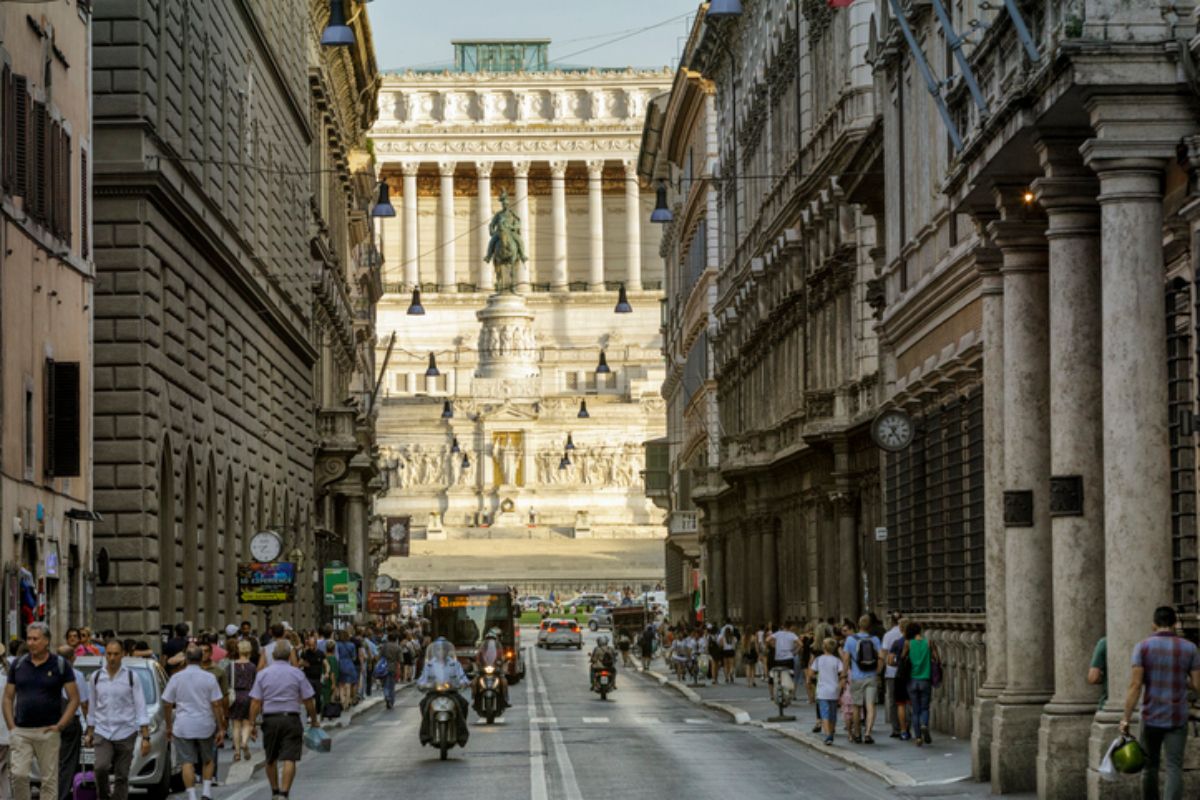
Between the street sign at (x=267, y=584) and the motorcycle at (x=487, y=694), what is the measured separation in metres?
3.87

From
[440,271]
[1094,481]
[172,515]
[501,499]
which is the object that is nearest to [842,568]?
[172,515]

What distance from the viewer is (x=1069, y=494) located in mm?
23297

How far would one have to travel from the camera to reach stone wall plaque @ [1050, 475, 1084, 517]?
23.3 metres

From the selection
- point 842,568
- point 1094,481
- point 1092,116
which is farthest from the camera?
point 842,568

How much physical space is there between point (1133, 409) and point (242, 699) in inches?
632

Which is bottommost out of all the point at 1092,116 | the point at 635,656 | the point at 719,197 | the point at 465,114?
the point at 635,656

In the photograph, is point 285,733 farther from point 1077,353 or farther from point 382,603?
point 382,603

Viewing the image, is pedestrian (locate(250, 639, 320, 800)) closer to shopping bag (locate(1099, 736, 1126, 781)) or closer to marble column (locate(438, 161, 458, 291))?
shopping bag (locate(1099, 736, 1126, 781))

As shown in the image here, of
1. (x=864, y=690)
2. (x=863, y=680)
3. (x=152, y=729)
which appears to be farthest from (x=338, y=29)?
(x=152, y=729)

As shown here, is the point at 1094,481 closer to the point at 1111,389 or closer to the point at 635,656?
the point at 1111,389

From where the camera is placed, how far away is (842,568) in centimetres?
5284

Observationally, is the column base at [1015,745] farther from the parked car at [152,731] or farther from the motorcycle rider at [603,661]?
the motorcycle rider at [603,661]

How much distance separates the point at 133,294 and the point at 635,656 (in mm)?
57671

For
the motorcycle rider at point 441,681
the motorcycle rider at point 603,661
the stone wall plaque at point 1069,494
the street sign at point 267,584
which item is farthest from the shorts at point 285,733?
the motorcycle rider at point 603,661
